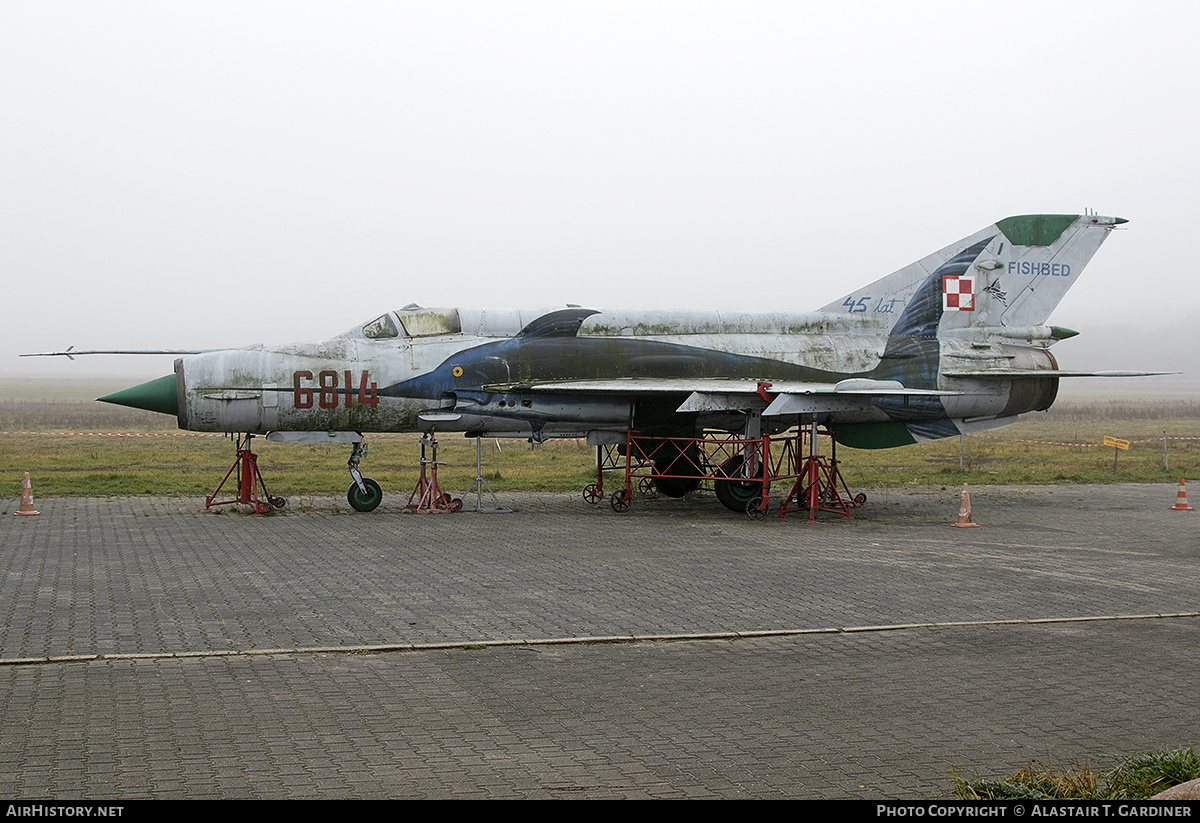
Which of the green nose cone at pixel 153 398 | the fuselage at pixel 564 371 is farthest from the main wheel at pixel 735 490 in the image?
the green nose cone at pixel 153 398

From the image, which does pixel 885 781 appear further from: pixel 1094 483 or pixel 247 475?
pixel 1094 483

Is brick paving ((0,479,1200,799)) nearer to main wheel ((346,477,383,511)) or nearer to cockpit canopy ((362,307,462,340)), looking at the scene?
main wheel ((346,477,383,511))

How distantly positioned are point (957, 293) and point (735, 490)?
5382mm

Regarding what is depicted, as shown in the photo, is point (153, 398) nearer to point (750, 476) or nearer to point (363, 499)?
point (363, 499)

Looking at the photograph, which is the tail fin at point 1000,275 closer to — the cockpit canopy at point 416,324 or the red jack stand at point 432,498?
the cockpit canopy at point 416,324

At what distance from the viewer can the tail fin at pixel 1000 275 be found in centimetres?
1831

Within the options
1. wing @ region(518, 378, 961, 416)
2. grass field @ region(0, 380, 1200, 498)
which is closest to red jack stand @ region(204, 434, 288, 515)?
grass field @ region(0, 380, 1200, 498)

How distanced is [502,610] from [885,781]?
4.46 metres

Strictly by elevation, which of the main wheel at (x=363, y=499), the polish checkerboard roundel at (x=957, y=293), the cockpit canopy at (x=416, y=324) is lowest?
the main wheel at (x=363, y=499)

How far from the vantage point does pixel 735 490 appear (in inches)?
667
